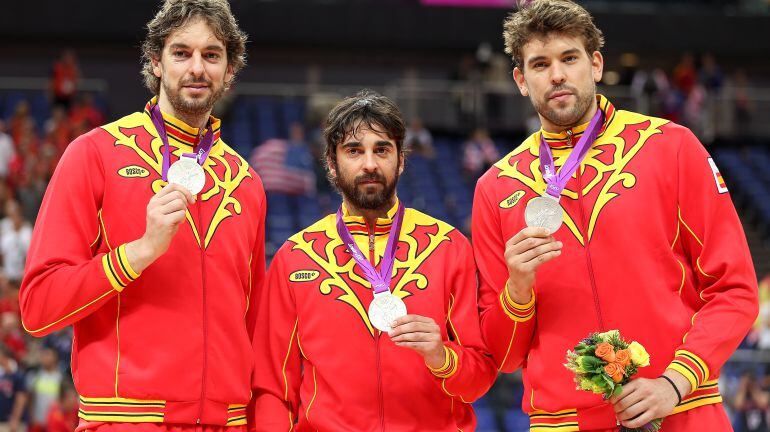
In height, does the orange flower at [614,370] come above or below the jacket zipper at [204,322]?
below

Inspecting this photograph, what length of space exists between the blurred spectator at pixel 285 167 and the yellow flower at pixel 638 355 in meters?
11.5

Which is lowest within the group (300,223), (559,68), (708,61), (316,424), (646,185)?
(316,424)

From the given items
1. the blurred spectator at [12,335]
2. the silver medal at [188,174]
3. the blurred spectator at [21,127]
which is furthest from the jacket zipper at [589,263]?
the blurred spectator at [21,127]

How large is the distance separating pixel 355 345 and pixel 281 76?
1711cm

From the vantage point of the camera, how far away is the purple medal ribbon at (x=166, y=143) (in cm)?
423

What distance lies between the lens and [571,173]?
13.6 ft

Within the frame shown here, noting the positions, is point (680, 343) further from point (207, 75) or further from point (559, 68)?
point (207, 75)

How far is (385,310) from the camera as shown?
163 inches

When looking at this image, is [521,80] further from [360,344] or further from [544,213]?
[360,344]

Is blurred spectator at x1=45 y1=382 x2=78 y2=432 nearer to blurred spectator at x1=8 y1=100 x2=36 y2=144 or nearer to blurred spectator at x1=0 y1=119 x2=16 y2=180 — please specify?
blurred spectator at x1=0 y1=119 x2=16 y2=180

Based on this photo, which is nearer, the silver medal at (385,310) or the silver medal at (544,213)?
the silver medal at (544,213)

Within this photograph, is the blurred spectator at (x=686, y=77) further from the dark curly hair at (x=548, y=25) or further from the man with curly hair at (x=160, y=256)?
the man with curly hair at (x=160, y=256)

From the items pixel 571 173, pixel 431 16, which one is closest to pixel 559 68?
pixel 571 173

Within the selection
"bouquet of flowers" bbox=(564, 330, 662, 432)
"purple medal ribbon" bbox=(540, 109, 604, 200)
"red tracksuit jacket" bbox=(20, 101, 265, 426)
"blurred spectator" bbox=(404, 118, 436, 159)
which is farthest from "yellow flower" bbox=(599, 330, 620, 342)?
"blurred spectator" bbox=(404, 118, 436, 159)
